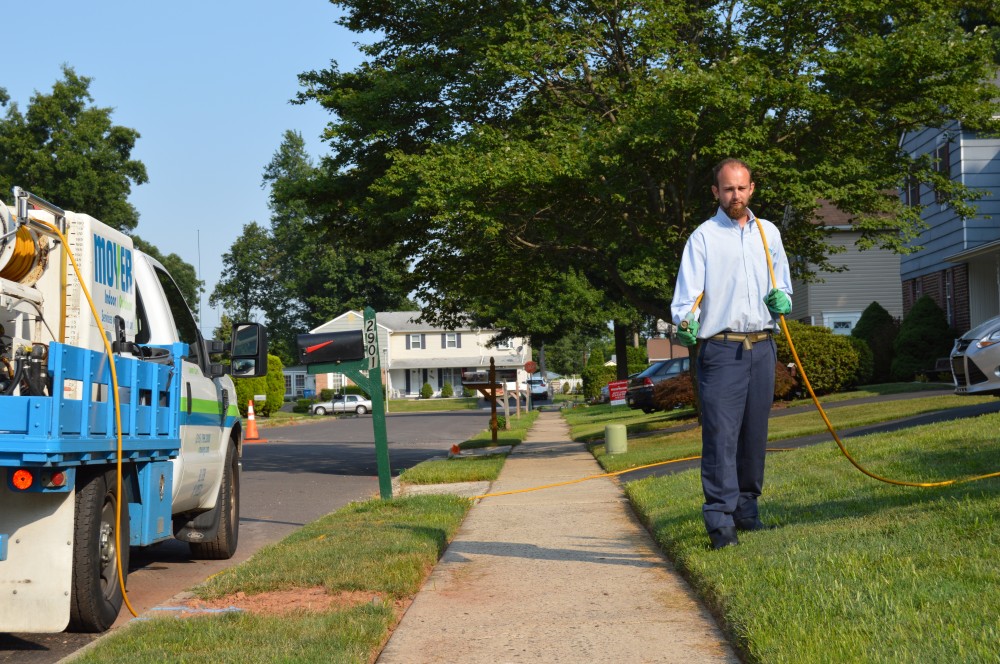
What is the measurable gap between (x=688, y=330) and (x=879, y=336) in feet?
84.3

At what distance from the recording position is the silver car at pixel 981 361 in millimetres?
13469

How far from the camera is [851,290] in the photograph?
39312 mm

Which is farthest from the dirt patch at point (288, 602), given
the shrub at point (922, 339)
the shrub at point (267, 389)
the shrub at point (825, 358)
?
the shrub at point (267, 389)

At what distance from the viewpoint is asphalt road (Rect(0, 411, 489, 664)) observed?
6.21 meters

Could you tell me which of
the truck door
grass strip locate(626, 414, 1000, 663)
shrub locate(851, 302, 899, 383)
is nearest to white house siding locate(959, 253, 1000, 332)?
shrub locate(851, 302, 899, 383)

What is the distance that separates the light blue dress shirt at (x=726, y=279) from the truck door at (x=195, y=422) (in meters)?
3.45

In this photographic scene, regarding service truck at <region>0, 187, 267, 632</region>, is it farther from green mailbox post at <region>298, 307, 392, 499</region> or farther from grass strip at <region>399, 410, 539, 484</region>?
grass strip at <region>399, 410, 539, 484</region>

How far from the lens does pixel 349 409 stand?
66750 millimetres

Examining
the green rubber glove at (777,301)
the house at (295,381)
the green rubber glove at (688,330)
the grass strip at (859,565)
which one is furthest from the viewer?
the house at (295,381)

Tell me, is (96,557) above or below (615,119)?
below

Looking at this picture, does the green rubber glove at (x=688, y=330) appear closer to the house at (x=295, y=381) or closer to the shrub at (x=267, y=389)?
the shrub at (x=267, y=389)

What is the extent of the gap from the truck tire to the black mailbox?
7.32ft

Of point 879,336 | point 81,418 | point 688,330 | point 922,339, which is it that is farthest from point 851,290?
point 81,418

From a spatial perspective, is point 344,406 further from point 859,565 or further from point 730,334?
point 859,565
